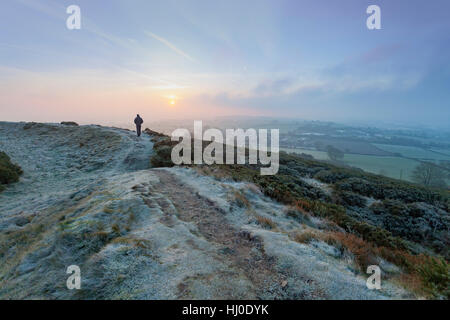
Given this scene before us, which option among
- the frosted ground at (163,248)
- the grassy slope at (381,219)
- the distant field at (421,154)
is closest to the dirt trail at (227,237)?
the frosted ground at (163,248)

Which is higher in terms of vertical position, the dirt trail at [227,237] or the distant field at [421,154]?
the dirt trail at [227,237]

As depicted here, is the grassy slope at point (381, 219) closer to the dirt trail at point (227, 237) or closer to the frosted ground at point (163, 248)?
the frosted ground at point (163, 248)

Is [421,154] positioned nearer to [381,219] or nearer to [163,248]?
[381,219]

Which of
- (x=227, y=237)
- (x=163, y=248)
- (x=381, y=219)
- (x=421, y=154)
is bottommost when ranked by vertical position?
(x=421, y=154)

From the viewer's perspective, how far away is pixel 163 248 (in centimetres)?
557

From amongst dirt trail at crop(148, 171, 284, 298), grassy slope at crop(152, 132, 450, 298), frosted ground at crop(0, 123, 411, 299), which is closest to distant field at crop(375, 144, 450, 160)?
grassy slope at crop(152, 132, 450, 298)

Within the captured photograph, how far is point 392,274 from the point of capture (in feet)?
19.2

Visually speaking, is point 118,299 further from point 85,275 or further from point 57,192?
point 57,192

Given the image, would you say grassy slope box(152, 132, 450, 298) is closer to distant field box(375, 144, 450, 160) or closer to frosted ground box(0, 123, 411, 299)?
frosted ground box(0, 123, 411, 299)

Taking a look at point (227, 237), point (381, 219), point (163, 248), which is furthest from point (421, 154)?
point (163, 248)

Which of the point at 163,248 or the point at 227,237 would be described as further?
the point at 227,237

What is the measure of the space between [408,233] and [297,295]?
1368cm

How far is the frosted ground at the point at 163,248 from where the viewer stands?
4320 millimetres
